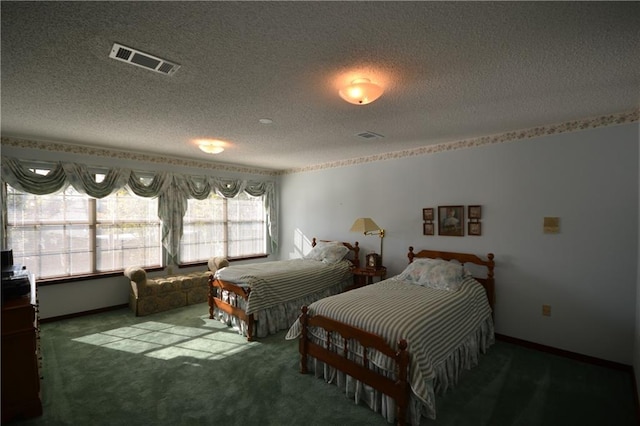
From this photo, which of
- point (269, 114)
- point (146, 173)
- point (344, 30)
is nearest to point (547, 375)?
point (344, 30)

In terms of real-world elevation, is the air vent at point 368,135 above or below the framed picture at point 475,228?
above

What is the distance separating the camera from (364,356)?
2.35 meters

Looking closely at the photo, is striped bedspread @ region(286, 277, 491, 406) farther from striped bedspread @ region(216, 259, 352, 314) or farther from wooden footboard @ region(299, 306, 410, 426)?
striped bedspread @ region(216, 259, 352, 314)

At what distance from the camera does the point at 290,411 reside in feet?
7.44

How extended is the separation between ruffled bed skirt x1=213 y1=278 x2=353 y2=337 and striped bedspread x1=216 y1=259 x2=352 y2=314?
0.32 feet

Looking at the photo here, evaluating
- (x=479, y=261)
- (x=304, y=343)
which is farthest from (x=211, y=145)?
(x=479, y=261)

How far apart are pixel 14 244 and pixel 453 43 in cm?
536

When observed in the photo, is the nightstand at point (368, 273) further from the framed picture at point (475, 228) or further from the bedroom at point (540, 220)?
the framed picture at point (475, 228)

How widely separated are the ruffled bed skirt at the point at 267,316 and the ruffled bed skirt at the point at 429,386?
Result: 3.38 ft

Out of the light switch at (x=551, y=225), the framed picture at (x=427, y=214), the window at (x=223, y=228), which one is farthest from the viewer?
the window at (x=223, y=228)

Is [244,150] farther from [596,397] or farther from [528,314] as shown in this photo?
[596,397]

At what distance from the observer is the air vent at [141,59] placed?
1.76m

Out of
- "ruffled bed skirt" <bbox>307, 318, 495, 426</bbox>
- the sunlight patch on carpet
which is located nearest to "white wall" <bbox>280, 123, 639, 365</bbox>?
"ruffled bed skirt" <bbox>307, 318, 495, 426</bbox>

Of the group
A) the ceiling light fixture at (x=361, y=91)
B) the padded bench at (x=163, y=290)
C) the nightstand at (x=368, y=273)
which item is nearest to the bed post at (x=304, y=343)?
the nightstand at (x=368, y=273)
